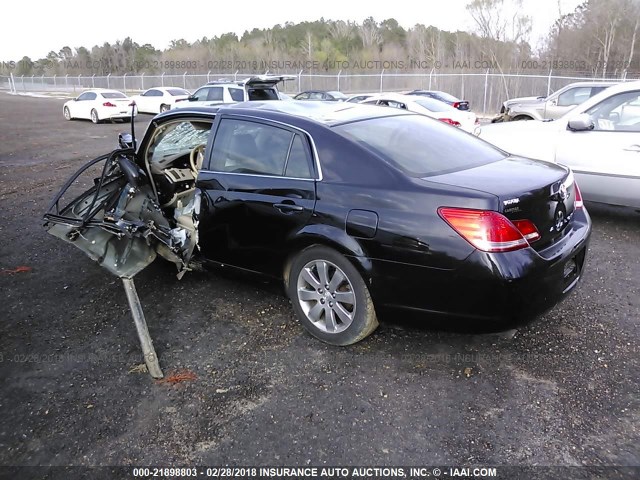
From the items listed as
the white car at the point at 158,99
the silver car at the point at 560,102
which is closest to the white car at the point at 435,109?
the silver car at the point at 560,102

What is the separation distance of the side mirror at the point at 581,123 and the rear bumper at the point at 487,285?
3.10 meters

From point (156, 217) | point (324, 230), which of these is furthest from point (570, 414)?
point (156, 217)

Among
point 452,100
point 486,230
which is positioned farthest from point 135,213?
point 452,100

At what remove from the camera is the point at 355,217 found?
307cm

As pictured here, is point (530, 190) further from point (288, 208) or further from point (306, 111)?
point (306, 111)

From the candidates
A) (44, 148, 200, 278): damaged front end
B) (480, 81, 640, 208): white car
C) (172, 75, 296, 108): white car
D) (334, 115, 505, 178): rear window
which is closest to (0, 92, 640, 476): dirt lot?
(44, 148, 200, 278): damaged front end

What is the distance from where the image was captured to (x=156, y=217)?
442 centimetres

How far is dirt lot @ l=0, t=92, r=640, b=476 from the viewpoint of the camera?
8.25 feet

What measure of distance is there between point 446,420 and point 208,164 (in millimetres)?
2564

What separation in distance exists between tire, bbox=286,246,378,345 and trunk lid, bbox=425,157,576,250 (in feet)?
2.62

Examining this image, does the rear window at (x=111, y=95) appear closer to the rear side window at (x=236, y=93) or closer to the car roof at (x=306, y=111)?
the rear side window at (x=236, y=93)

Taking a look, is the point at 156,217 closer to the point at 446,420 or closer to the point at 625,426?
the point at 446,420

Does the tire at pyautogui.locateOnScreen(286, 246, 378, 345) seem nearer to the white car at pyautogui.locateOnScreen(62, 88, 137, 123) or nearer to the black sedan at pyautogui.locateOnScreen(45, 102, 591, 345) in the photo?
the black sedan at pyautogui.locateOnScreen(45, 102, 591, 345)

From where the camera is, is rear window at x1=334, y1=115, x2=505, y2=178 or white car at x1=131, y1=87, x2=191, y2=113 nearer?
rear window at x1=334, y1=115, x2=505, y2=178
